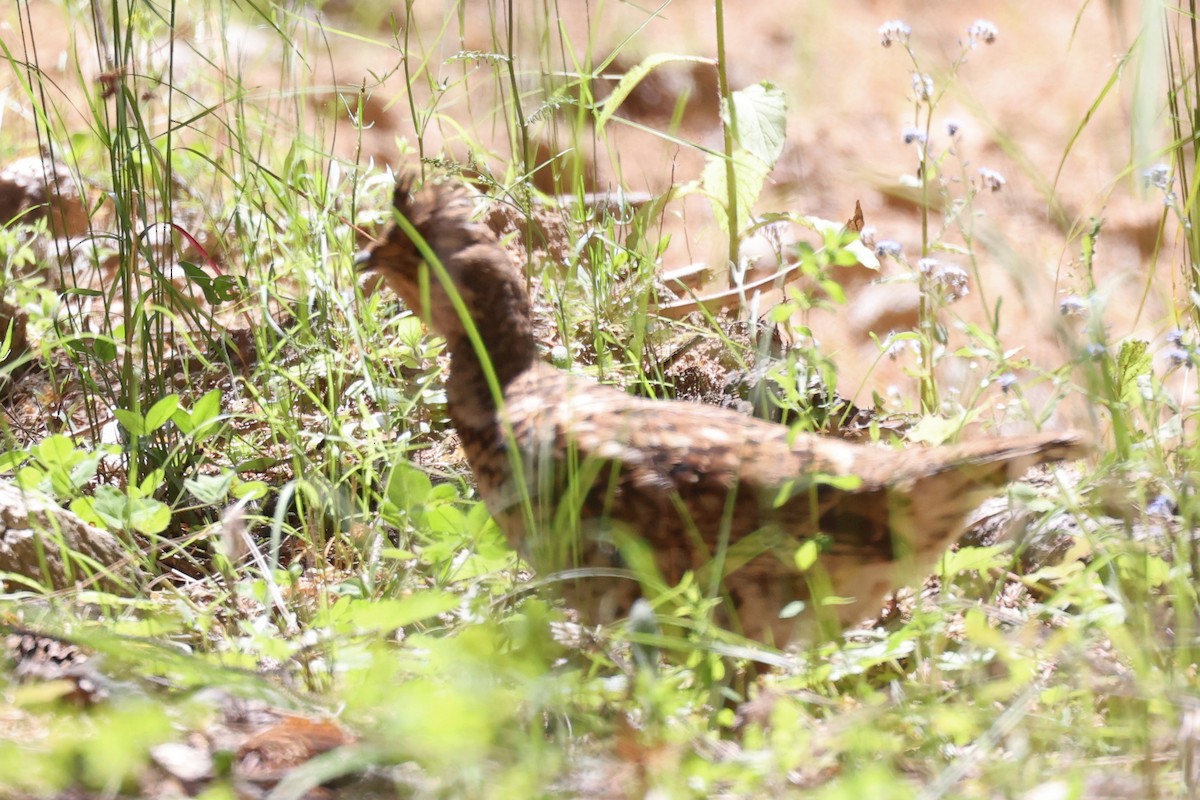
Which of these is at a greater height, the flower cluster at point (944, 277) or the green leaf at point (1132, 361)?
the flower cluster at point (944, 277)

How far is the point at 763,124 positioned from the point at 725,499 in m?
1.68

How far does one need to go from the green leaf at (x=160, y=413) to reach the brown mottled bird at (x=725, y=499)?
3.32 feet

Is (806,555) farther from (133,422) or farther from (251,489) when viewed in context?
(133,422)

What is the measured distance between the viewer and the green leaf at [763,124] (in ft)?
12.9

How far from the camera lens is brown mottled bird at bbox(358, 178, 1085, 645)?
2637 mm

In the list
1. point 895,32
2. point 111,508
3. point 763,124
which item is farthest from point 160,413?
point 895,32

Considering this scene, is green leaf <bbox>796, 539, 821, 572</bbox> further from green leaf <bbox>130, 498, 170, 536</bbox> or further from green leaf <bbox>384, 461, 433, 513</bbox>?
green leaf <bbox>130, 498, 170, 536</bbox>

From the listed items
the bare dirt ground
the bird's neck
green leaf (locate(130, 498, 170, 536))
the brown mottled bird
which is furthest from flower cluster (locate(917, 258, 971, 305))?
green leaf (locate(130, 498, 170, 536))

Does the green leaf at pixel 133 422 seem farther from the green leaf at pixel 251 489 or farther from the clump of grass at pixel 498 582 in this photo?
the green leaf at pixel 251 489

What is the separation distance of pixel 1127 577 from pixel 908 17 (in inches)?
186

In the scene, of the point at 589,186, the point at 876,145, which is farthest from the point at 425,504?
the point at 876,145

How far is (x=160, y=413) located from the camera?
349cm

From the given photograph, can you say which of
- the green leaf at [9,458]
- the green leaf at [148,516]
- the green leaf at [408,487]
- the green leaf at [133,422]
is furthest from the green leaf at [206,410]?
the green leaf at [408,487]

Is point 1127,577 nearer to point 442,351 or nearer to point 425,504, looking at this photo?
point 425,504
